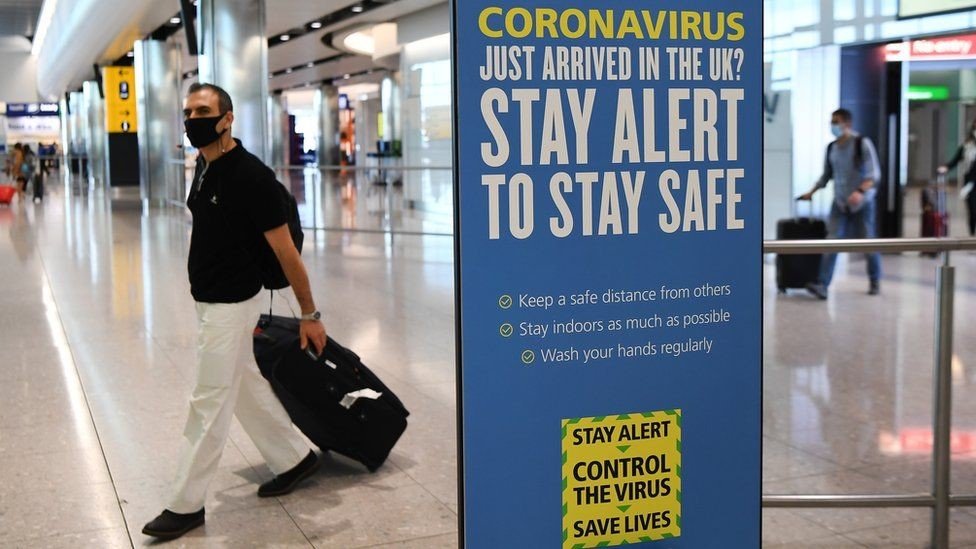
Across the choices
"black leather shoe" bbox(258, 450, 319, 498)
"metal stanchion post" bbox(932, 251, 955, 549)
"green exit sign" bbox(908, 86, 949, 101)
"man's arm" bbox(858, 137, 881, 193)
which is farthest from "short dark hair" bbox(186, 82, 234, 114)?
"green exit sign" bbox(908, 86, 949, 101)

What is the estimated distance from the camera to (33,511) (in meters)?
4.57

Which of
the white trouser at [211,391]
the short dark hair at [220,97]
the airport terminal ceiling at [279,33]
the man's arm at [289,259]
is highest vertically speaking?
the airport terminal ceiling at [279,33]

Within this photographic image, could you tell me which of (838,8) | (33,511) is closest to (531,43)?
(33,511)

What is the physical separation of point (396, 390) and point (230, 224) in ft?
8.49

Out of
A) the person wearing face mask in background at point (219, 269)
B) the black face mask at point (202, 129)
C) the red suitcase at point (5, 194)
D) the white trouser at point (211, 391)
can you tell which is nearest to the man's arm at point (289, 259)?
the person wearing face mask in background at point (219, 269)

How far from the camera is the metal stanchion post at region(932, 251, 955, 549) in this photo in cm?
390

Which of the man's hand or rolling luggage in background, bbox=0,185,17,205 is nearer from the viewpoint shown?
the man's hand

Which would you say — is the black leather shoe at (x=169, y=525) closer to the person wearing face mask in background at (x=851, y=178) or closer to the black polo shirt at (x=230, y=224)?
the black polo shirt at (x=230, y=224)

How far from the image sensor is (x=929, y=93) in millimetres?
15805

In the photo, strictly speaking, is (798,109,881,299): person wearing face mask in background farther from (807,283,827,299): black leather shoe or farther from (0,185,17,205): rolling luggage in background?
(0,185,17,205): rolling luggage in background

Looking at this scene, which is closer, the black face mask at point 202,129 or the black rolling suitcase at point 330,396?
the black face mask at point 202,129

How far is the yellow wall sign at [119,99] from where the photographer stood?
116ft

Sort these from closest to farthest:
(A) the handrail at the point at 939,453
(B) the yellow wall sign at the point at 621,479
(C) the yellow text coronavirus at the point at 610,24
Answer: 1. (C) the yellow text coronavirus at the point at 610,24
2. (B) the yellow wall sign at the point at 621,479
3. (A) the handrail at the point at 939,453

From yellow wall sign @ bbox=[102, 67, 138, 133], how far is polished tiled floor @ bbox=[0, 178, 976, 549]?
24688 mm
